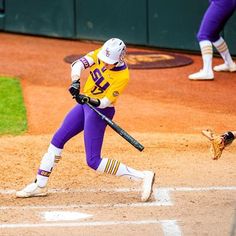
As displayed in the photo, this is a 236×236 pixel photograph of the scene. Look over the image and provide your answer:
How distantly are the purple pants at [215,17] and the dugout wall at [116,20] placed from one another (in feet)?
4.97

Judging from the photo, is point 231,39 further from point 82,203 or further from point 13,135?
point 82,203

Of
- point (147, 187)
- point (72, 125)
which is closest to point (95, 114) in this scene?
point (72, 125)

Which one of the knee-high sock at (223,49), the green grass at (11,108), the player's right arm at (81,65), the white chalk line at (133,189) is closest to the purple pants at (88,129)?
the player's right arm at (81,65)

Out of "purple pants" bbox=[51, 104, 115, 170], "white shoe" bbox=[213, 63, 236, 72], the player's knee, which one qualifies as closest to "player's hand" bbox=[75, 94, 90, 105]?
"purple pants" bbox=[51, 104, 115, 170]

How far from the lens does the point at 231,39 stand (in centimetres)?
1359

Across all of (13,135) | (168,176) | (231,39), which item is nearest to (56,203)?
(168,176)

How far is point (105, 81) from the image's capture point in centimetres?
708

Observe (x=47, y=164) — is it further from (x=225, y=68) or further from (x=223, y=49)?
(x=225, y=68)

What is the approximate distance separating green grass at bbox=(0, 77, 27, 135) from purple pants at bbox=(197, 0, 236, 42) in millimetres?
3063

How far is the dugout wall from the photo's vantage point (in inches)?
549

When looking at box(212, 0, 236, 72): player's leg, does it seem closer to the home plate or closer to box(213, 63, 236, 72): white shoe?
box(213, 63, 236, 72): white shoe

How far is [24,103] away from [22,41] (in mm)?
4880

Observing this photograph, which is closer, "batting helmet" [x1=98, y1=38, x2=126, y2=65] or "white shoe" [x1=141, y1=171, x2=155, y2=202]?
"batting helmet" [x1=98, y1=38, x2=126, y2=65]

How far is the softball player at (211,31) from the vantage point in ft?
39.0
